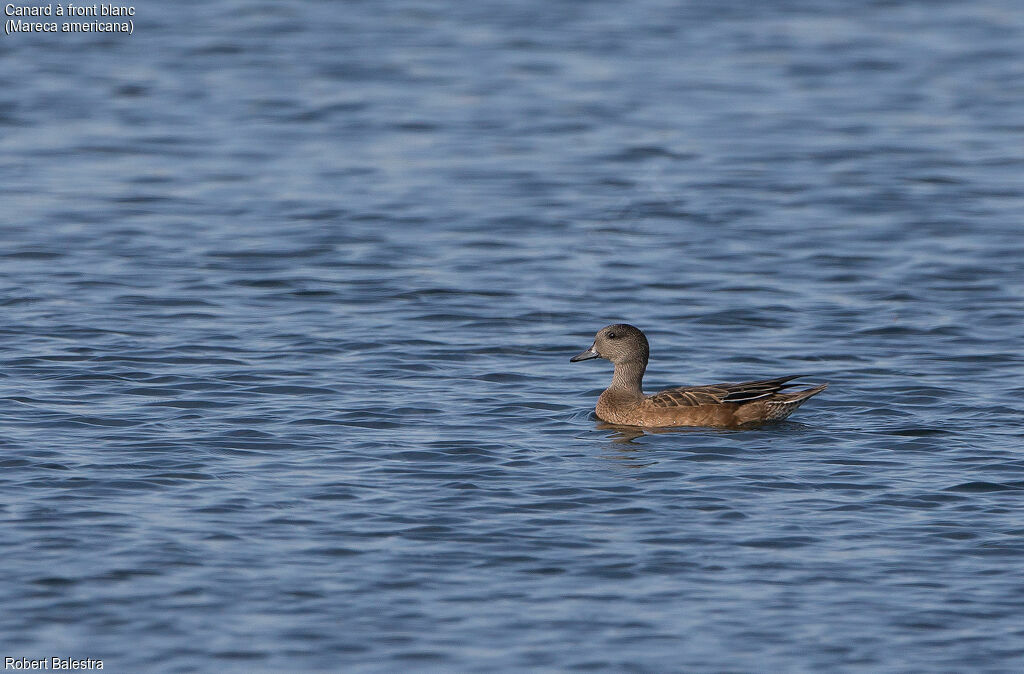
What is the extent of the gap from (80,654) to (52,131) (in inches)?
676

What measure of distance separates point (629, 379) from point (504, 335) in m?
2.42

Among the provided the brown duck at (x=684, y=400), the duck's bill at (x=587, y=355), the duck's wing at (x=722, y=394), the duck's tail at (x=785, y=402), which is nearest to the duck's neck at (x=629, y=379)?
the brown duck at (x=684, y=400)

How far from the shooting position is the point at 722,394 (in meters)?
13.7

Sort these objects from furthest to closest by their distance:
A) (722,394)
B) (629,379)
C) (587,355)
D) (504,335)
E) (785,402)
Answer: (504,335) < (587,355) < (629,379) < (785,402) < (722,394)

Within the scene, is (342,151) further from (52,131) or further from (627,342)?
(627,342)

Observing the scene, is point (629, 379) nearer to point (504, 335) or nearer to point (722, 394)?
point (722, 394)

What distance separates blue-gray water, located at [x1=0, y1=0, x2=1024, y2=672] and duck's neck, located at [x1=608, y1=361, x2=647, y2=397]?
17.8 inches

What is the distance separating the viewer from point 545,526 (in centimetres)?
1116

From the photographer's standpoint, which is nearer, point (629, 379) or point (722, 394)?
point (722, 394)

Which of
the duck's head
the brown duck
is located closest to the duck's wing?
the brown duck

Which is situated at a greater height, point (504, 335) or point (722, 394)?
point (722, 394)

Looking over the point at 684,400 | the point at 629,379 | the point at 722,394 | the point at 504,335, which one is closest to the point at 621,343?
the point at 629,379

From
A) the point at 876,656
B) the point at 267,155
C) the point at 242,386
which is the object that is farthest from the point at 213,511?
the point at 267,155

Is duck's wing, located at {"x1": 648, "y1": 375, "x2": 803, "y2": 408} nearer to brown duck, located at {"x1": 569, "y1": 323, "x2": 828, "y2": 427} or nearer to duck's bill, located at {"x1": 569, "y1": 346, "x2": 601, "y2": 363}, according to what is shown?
brown duck, located at {"x1": 569, "y1": 323, "x2": 828, "y2": 427}
